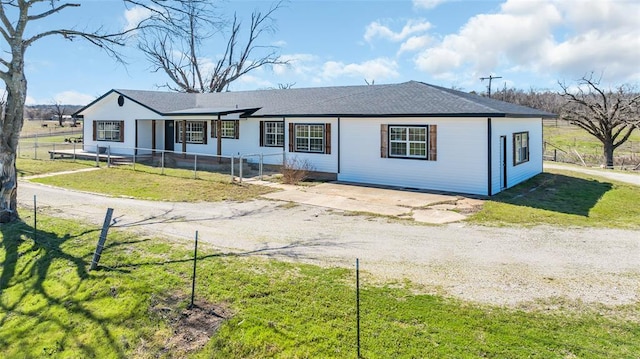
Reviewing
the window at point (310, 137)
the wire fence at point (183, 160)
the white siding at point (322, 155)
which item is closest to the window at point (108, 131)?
the wire fence at point (183, 160)

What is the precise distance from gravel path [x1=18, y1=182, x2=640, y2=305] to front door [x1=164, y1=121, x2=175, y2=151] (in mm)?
13315

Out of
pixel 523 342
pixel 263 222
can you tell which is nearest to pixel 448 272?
pixel 523 342

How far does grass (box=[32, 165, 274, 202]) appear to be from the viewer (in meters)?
14.7

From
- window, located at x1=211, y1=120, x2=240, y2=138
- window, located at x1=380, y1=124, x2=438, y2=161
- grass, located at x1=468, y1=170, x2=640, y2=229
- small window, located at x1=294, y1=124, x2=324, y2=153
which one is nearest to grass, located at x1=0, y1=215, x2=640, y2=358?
grass, located at x1=468, y1=170, x2=640, y2=229

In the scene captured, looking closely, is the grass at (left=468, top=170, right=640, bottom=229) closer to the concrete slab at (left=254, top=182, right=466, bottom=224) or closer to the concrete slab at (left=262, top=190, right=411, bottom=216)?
the concrete slab at (left=254, top=182, right=466, bottom=224)

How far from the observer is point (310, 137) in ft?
62.1

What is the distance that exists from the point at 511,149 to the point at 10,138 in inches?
614

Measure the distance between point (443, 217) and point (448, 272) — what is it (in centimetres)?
458

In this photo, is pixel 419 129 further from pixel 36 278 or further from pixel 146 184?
pixel 36 278

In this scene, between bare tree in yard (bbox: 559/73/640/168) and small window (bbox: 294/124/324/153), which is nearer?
small window (bbox: 294/124/324/153)

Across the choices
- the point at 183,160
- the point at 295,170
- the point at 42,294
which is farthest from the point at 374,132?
the point at 42,294

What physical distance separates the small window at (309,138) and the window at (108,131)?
12.6 metres

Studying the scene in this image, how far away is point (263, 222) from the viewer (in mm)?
11047

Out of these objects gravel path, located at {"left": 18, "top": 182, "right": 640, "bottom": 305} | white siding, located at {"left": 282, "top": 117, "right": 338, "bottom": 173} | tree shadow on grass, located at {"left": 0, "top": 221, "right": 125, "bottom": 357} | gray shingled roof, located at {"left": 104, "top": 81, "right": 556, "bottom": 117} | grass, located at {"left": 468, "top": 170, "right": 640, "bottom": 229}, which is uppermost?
gray shingled roof, located at {"left": 104, "top": 81, "right": 556, "bottom": 117}
